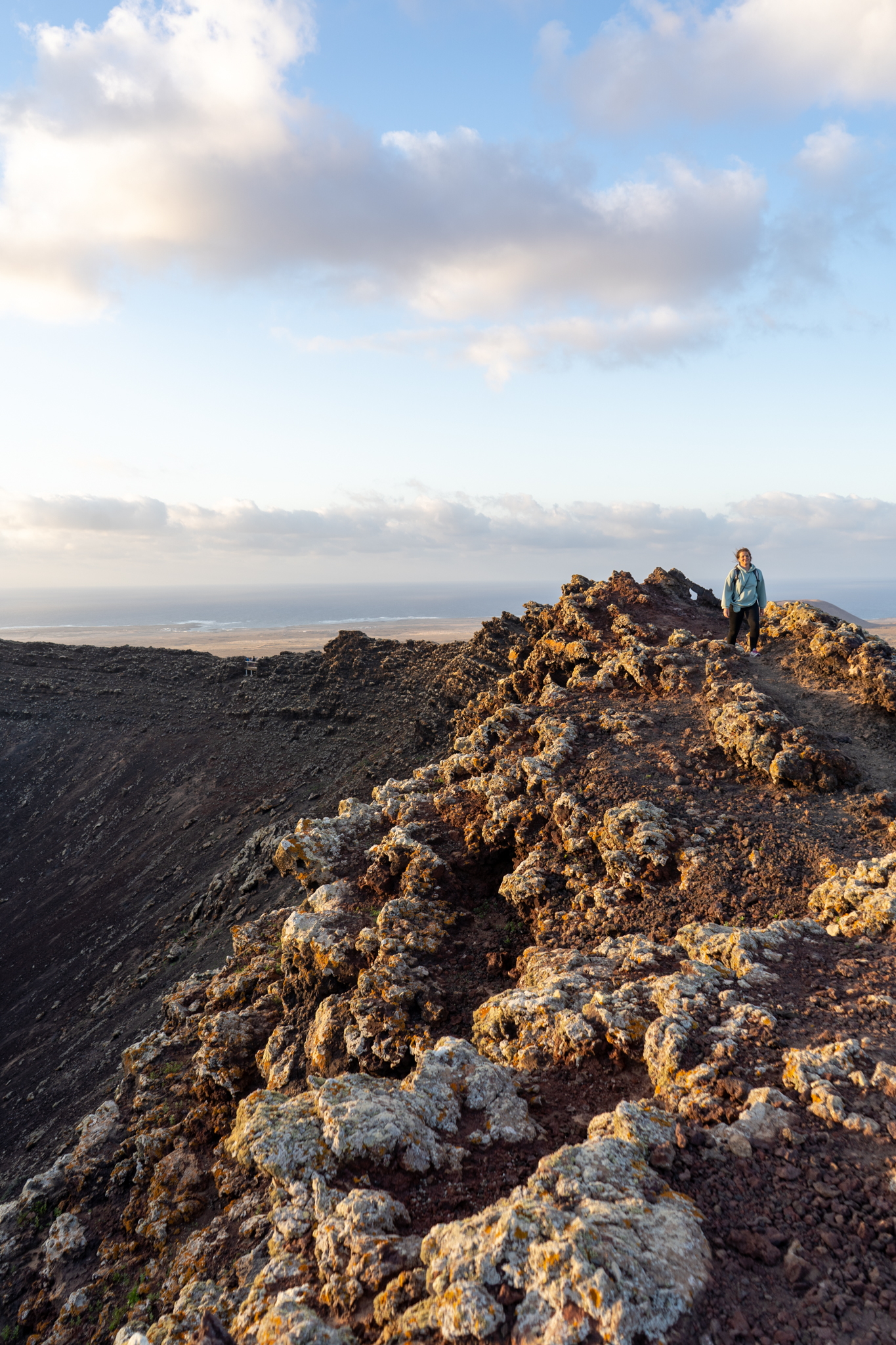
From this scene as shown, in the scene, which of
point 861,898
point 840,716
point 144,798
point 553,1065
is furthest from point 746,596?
point 144,798

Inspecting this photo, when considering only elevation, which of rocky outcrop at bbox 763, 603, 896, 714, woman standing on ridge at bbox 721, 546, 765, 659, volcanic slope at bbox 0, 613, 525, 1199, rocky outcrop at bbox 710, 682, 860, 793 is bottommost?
volcanic slope at bbox 0, 613, 525, 1199

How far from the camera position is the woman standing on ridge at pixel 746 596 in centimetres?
1387

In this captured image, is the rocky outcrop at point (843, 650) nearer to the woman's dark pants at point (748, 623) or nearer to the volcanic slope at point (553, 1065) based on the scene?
the volcanic slope at point (553, 1065)

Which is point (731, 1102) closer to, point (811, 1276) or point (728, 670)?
point (811, 1276)

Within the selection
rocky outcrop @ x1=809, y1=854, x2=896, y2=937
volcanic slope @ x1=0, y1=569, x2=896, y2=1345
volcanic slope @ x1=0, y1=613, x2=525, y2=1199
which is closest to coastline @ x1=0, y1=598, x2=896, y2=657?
volcanic slope @ x1=0, y1=613, x2=525, y2=1199

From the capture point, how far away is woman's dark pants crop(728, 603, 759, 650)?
46.2 ft

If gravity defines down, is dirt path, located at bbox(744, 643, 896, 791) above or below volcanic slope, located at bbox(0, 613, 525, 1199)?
above

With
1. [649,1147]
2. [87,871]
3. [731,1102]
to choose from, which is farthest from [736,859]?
[87,871]

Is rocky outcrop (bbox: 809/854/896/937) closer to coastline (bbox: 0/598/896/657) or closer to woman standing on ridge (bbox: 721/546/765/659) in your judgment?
woman standing on ridge (bbox: 721/546/765/659)

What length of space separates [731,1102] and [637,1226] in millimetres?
1542

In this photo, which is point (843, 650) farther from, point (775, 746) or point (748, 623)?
point (775, 746)

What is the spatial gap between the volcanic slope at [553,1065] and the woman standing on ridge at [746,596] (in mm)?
871

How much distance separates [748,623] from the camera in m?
14.3

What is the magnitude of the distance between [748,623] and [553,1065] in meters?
10.7
